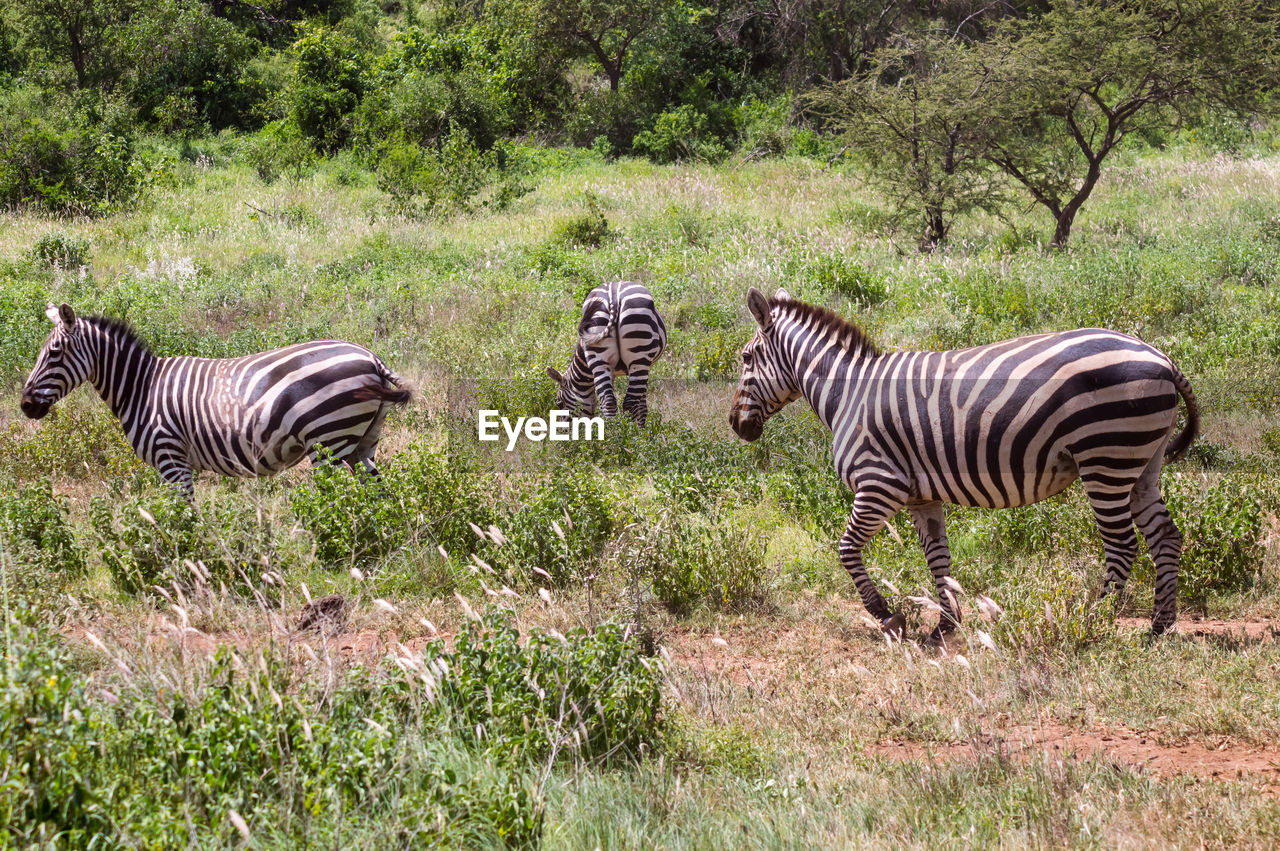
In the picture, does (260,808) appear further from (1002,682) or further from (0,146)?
(0,146)

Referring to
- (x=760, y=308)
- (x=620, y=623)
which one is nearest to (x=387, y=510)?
(x=760, y=308)

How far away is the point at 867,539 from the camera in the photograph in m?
6.58

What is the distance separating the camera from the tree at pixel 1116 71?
19672 mm

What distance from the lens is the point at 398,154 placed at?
23281 mm

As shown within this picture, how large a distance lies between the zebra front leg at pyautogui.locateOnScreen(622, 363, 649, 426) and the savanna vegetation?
1.74ft

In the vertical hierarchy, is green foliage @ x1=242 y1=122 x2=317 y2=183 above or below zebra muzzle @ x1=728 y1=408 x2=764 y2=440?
above

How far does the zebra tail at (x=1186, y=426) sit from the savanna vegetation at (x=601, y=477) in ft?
2.03

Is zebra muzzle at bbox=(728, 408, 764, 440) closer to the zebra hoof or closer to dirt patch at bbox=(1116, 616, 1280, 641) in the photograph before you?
the zebra hoof

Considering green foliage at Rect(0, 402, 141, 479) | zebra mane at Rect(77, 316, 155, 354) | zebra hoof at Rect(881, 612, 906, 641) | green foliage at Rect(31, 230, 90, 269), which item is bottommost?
zebra hoof at Rect(881, 612, 906, 641)

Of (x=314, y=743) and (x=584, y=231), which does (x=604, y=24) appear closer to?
(x=584, y=231)

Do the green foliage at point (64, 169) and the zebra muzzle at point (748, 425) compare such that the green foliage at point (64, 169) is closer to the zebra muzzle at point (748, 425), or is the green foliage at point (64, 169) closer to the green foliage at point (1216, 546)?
the zebra muzzle at point (748, 425)

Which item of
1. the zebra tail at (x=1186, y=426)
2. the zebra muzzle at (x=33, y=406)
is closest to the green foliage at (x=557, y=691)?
the zebra tail at (x=1186, y=426)

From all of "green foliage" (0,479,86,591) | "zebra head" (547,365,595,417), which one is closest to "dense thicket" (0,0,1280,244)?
"zebra head" (547,365,595,417)

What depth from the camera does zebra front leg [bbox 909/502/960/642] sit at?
655 cm
